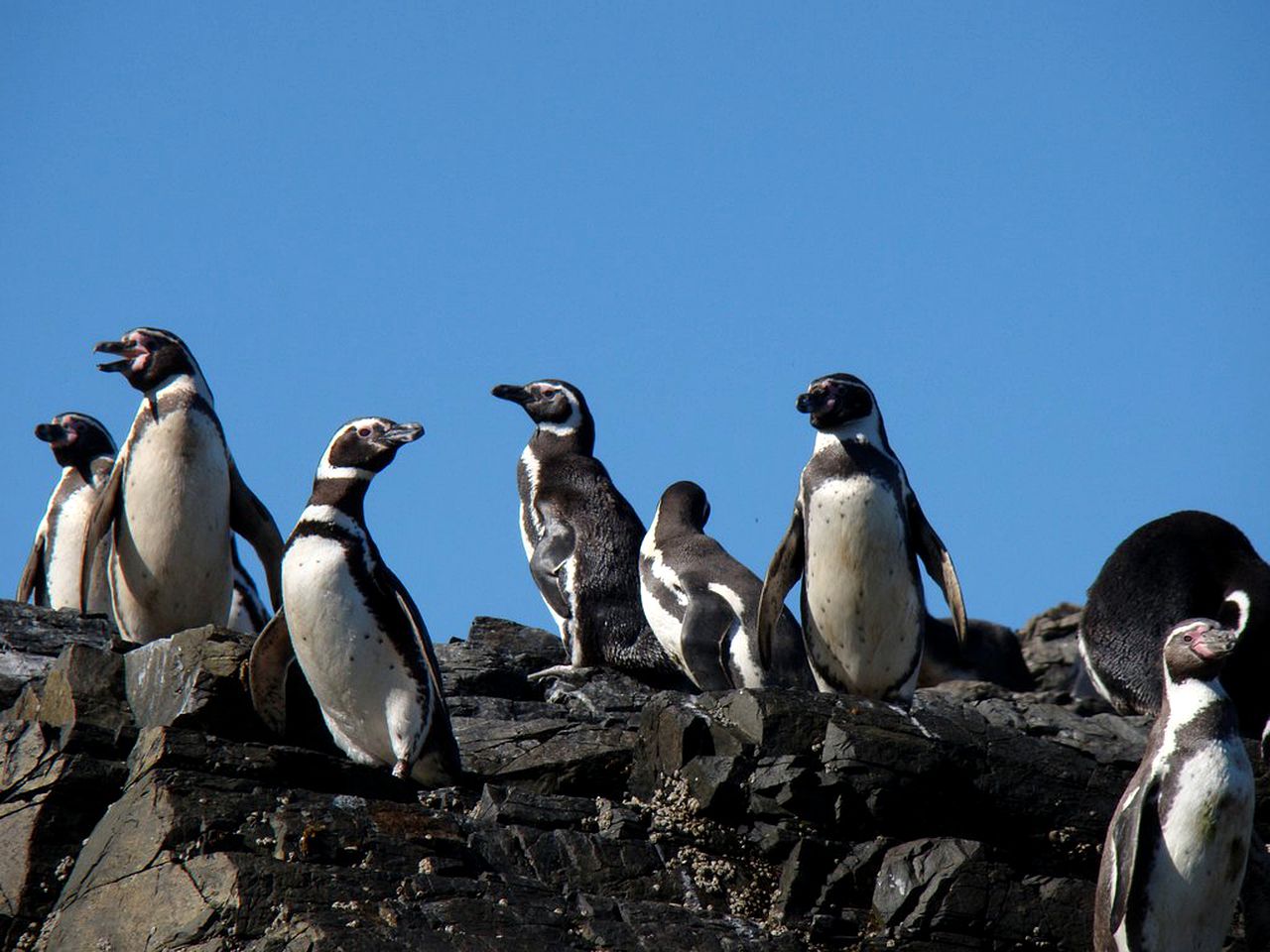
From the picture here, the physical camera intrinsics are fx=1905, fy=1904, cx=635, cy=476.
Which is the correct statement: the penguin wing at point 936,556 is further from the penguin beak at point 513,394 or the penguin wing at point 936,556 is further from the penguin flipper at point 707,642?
the penguin beak at point 513,394

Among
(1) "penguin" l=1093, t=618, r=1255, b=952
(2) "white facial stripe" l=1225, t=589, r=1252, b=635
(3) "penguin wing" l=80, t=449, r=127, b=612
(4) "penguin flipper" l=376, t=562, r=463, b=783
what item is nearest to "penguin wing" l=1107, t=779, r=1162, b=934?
(1) "penguin" l=1093, t=618, r=1255, b=952

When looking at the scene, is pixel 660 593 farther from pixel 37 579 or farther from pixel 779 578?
pixel 37 579

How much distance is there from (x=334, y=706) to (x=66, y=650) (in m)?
1.09

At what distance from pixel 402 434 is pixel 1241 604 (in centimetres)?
576

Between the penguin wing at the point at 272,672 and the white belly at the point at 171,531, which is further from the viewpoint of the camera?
the white belly at the point at 171,531

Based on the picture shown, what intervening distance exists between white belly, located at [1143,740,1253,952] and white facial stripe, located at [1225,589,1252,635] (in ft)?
13.8

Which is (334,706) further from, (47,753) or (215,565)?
(215,565)

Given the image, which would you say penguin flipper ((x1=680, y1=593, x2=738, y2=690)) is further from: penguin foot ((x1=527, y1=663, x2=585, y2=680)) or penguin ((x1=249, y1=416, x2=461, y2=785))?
penguin ((x1=249, y1=416, x2=461, y2=785))

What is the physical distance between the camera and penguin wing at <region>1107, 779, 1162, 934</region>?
22.9 ft

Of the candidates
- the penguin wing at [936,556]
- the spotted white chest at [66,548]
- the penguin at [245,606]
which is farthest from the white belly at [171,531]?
the penguin wing at [936,556]

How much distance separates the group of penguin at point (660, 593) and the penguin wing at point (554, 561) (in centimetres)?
2

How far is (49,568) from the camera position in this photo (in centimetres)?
1245

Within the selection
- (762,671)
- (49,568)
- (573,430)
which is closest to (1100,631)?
(762,671)

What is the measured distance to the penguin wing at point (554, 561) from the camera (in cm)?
1232
